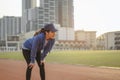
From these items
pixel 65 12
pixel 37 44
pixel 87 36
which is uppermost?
pixel 65 12

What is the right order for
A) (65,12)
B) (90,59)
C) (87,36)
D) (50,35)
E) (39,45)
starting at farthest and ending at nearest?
1. (65,12)
2. (87,36)
3. (90,59)
4. (39,45)
5. (50,35)

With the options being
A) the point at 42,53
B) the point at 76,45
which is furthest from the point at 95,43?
the point at 42,53

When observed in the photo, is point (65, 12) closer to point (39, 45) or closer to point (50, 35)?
point (39, 45)

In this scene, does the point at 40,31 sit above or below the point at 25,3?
below

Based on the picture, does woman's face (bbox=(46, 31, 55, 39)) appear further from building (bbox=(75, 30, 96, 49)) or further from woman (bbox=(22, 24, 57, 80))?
building (bbox=(75, 30, 96, 49))

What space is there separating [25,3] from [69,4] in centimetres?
3177

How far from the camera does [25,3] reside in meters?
184

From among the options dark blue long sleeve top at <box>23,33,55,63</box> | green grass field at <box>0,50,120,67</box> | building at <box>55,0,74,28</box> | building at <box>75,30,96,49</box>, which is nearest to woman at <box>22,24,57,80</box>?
dark blue long sleeve top at <box>23,33,55,63</box>

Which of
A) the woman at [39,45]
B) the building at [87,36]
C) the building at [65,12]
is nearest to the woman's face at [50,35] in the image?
the woman at [39,45]

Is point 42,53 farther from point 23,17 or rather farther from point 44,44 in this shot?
point 23,17

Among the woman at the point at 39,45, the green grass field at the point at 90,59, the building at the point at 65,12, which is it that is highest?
the building at the point at 65,12

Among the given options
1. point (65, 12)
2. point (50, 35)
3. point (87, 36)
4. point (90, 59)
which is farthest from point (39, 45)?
point (65, 12)

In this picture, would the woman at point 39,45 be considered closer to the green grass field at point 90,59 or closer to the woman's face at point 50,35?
the woman's face at point 50,35

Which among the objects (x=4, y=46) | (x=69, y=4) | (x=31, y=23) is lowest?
(x=4, y=46)
